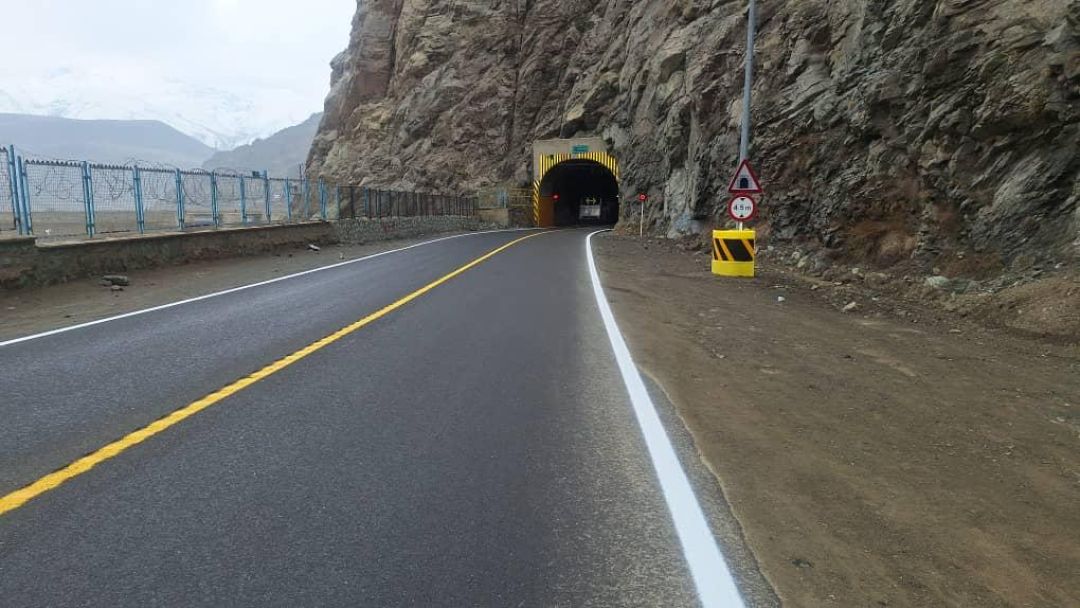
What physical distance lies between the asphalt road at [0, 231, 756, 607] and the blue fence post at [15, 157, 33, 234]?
7.78m

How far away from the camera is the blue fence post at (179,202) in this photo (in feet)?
60.7

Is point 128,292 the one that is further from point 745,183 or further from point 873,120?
point 873,120

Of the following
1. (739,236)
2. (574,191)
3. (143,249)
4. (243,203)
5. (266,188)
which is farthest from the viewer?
(574,191)

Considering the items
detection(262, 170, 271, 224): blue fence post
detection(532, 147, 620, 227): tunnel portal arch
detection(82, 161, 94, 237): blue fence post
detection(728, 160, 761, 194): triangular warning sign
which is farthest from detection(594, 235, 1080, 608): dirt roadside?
detection(532, 147, 620, 227): tunnel portal arch

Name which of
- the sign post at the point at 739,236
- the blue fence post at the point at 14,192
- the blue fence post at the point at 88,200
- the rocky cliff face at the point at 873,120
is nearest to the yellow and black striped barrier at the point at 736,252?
the sign post at the point at 739,236

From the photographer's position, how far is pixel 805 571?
3.06 m

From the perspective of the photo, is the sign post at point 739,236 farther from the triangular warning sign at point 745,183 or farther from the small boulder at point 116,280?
the small boulder at point 116,280

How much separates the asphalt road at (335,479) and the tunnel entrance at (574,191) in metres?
45.0

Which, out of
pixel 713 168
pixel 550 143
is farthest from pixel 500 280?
pixel 550 143

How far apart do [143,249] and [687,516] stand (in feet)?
52.1

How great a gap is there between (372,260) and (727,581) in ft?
57.4

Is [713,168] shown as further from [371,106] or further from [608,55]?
[371,106]

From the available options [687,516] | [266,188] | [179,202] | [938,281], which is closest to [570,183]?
[266,188]

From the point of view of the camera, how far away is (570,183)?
6456cm
